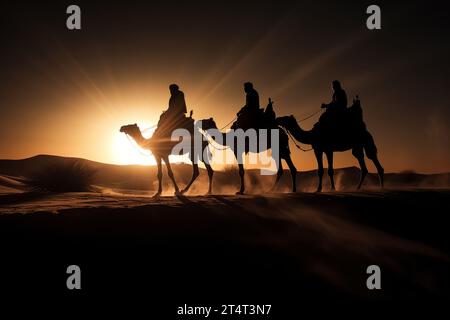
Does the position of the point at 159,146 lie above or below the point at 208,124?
below

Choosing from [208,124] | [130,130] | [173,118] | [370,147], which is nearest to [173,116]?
[173,118]

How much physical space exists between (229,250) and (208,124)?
876 cm

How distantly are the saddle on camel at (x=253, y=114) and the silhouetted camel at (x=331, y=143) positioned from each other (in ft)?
2.66

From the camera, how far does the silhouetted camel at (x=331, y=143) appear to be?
16.7 m

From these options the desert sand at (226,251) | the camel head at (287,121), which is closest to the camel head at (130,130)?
the camel head at (287,121)

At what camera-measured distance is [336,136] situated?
16656mm

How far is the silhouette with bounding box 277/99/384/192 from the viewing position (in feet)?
54.6

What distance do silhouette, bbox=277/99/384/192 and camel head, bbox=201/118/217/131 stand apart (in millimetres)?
2464

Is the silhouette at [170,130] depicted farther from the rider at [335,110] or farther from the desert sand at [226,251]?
the desert sand at [226,251]

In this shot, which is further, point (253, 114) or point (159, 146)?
point (159, 146)

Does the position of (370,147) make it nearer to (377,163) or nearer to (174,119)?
(377,163)

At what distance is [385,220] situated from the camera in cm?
1102
